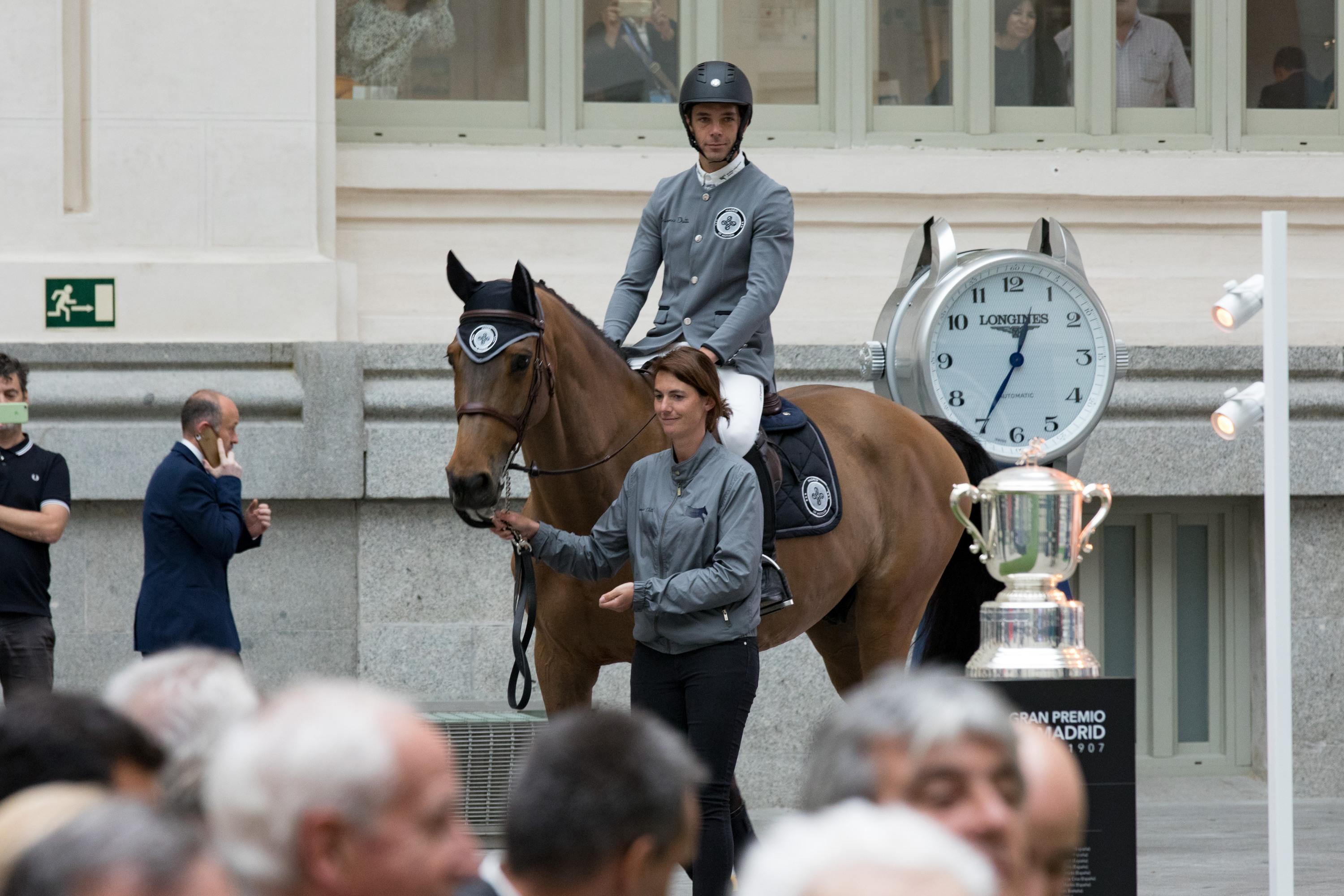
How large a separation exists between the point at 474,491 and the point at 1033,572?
163cm

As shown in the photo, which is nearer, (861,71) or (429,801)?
(429,801)

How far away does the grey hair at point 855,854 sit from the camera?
62.7 inches

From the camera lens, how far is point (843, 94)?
918cm

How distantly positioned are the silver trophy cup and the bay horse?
138 cm

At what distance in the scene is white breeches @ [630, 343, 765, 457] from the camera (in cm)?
591

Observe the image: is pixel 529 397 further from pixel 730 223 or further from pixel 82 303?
pixel 82 303

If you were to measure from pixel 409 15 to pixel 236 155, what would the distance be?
4.34ft

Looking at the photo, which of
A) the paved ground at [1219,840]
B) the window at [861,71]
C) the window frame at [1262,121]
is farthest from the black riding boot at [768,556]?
the window frame at [1262,121]

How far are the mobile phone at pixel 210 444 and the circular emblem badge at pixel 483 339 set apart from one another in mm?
1510

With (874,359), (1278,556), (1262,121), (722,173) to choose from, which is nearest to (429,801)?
(1278,556)

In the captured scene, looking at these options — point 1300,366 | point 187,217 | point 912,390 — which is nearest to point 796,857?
point 912,390

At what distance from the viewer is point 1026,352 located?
6.73m

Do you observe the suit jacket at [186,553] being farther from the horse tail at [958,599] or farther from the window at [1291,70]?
the window at [1291,70]

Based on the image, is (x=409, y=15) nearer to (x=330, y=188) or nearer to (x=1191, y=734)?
(x=330, y=188)
